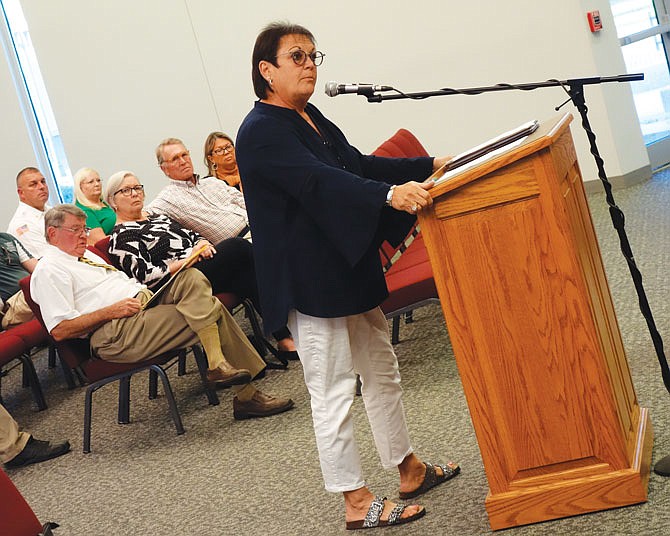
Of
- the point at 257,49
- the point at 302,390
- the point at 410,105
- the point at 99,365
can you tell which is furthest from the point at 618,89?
the point at 257,49

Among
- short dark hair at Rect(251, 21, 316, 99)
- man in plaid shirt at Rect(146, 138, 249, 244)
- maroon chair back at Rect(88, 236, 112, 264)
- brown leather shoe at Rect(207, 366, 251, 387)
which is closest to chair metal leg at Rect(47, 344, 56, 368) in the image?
man in plaid shirt at Rect(146, 138, 249, 244)

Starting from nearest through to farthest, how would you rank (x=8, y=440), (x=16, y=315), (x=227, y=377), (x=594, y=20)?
(x=227, y=377) < (x=8, y=440) < (x=16, y=315) < (x=594, y=20)

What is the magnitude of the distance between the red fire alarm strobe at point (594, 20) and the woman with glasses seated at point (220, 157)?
275 centimetres

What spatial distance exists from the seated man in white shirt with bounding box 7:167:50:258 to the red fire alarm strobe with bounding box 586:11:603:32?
160 inches

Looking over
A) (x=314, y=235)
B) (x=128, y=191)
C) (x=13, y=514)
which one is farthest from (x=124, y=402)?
(x=314, y=235)

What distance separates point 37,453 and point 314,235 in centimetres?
259

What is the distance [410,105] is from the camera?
761 centimetres

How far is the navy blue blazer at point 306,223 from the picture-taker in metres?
2.47

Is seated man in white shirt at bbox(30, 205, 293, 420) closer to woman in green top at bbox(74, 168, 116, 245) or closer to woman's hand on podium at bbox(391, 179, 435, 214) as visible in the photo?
woman's hand on podium at bbox(391, 179, 435, 214)

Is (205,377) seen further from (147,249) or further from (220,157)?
(220,157)

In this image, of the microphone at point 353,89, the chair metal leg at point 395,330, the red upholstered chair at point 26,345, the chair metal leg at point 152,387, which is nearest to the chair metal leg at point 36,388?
the red upholstered chair at point 26,345

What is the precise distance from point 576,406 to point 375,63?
Result: 18.6ft

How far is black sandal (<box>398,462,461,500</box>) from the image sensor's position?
2877mm

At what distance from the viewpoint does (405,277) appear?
4.13m
